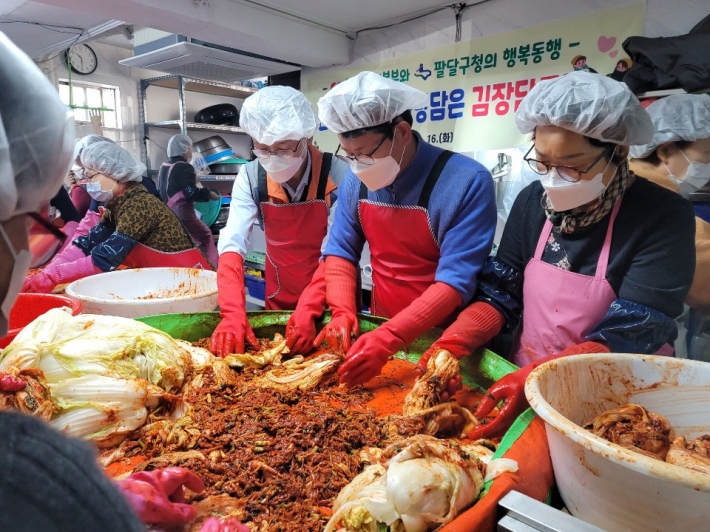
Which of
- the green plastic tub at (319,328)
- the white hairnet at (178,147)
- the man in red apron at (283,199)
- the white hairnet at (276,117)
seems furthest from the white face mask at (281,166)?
the white hairnet at (178,147)

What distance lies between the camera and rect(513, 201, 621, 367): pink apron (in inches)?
73.2

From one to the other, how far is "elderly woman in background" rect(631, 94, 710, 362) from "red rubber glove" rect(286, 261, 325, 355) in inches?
80.4

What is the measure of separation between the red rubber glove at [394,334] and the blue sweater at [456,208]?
9cm

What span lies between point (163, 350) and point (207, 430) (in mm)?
414

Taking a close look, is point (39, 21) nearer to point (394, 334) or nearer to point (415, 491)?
point (394, 334)

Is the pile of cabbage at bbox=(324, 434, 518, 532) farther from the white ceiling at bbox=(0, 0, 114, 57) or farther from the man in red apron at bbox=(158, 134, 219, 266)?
the white ceiling at bbox=(0, 0, 114, 57)

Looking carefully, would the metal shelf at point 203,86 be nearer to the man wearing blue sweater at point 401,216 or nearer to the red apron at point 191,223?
the red apron at point 191,223

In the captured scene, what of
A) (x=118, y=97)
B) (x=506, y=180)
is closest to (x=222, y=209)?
(x=118, y=97)

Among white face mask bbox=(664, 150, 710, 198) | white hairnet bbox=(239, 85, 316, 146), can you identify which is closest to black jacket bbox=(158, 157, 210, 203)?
white hairnet bbox=(239, 85, 316, 146)

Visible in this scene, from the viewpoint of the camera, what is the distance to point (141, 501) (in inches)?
35.2

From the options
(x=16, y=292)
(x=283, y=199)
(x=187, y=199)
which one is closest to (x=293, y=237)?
(x=283, y=199)

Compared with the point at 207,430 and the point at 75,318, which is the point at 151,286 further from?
the point at 207,430

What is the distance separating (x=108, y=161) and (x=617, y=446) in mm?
4395

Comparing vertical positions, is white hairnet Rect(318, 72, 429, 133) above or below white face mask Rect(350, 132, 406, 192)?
above
